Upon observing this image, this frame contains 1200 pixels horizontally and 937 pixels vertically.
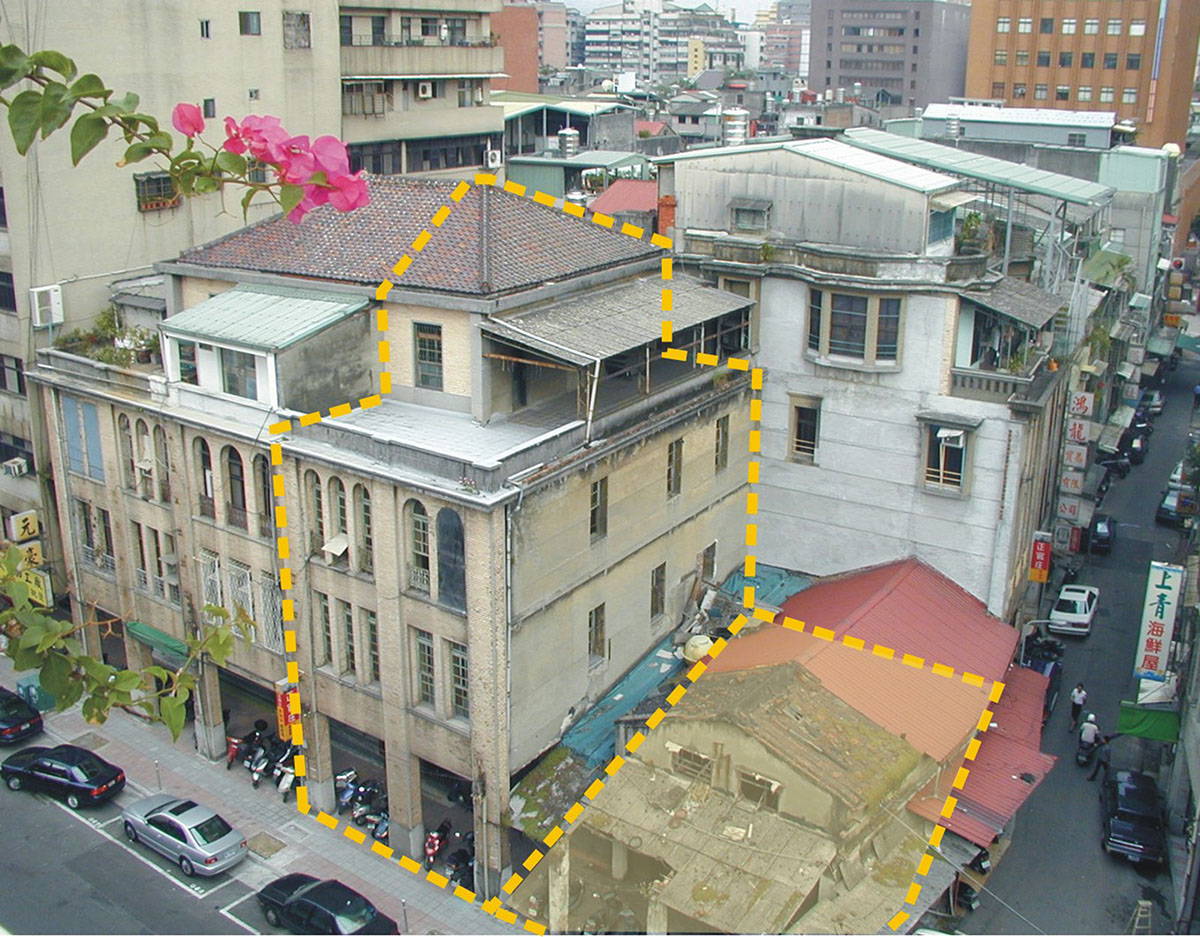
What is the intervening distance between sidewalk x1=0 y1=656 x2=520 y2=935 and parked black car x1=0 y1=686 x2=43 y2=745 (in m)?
0.52

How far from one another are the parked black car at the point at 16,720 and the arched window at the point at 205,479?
31.9 feet

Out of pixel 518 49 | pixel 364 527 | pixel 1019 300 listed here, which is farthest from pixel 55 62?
pixel 518 49

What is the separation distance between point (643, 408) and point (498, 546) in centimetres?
686

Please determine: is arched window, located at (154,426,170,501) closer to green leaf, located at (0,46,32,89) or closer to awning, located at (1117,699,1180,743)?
awning, located at (1117,699,1180,743)

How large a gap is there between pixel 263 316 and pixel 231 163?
26.2 metres

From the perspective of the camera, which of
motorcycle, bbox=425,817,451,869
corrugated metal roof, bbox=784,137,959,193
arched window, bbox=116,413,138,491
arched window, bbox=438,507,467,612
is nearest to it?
arched window, bbox=438,507,467,612

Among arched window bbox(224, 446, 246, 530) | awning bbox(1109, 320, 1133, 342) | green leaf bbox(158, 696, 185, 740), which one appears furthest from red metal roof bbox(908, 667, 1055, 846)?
awning bbox(1109, 320, 1133, 342)

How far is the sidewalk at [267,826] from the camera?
29750mm

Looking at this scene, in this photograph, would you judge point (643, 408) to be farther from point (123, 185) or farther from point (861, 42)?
point (861, 42)

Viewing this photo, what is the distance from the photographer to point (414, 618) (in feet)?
95.7

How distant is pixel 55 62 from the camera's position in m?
6.09

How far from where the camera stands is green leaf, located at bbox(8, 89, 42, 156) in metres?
5.98

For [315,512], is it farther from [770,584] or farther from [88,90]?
[88,90]

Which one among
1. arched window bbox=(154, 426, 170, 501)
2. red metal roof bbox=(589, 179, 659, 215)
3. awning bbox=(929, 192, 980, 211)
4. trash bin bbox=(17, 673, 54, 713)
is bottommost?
trash bin bbox=(17, 673, 54, 713)
